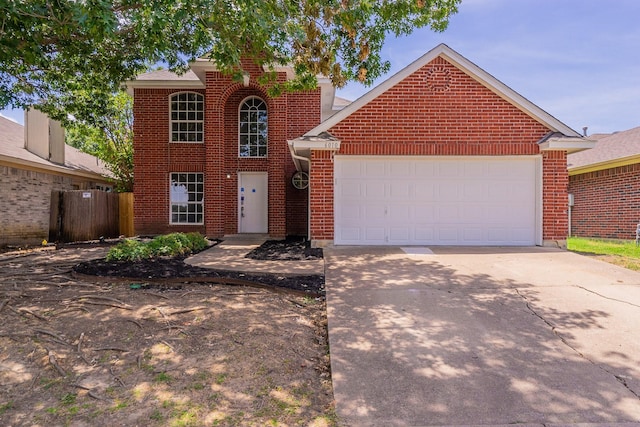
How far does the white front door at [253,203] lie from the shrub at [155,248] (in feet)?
12.2

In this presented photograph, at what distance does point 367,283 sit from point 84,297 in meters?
4.01

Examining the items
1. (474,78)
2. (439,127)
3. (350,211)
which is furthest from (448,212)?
(474,78)

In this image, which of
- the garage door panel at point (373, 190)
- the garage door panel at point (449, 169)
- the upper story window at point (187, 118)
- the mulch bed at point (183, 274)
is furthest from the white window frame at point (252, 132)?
the mulch bed at point (183, 274)

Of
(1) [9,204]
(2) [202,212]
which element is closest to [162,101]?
(2) [202,212]

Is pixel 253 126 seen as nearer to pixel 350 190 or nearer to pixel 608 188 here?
pixel 350 190

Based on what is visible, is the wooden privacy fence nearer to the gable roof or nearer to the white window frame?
the white window frame

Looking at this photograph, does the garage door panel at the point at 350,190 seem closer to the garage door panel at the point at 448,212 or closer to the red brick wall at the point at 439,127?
the red brick wall at the point at 439,127

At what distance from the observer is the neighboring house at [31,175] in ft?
39.0

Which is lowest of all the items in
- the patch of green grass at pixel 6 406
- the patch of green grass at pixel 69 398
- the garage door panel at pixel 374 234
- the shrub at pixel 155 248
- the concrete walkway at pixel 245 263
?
the patch of green grass at pixel 6 406

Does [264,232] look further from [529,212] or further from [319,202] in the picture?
[529,212]

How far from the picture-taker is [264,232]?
13477mm

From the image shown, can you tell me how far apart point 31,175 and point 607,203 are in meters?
20.7

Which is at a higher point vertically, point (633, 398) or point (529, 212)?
point (529, 212)

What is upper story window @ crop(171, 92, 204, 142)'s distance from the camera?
537 inches
